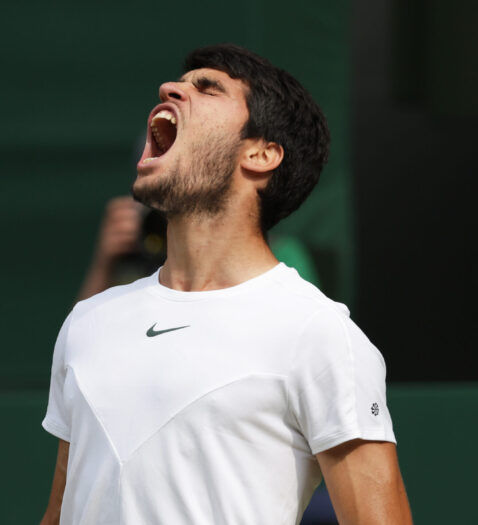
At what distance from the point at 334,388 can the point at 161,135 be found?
88 centimetres

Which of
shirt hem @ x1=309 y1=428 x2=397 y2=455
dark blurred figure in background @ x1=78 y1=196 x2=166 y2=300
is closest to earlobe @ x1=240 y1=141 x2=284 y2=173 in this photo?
shirt hem @ x1=309 y1=428 x2=397 y2=455

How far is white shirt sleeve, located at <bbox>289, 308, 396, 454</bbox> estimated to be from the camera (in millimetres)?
1950

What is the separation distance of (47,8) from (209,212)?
126 inches

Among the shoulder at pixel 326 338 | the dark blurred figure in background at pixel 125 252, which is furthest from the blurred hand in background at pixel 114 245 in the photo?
the shoulder at pixel 326 338

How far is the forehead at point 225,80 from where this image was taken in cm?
239

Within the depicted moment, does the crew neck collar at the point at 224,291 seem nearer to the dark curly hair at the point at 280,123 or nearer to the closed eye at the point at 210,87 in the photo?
the dark curly hair at the point at 280,123

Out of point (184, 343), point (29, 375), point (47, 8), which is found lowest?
point (29, 375)

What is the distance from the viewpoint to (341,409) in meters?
1.95

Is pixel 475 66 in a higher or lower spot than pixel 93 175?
higher

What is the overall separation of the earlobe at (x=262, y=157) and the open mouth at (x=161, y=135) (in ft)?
0.66

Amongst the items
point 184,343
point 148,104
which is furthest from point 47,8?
point 184,343

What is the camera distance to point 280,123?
2.43 m

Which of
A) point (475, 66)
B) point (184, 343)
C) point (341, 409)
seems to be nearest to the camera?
point (341, 409)

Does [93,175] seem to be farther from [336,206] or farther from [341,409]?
[341,409]
